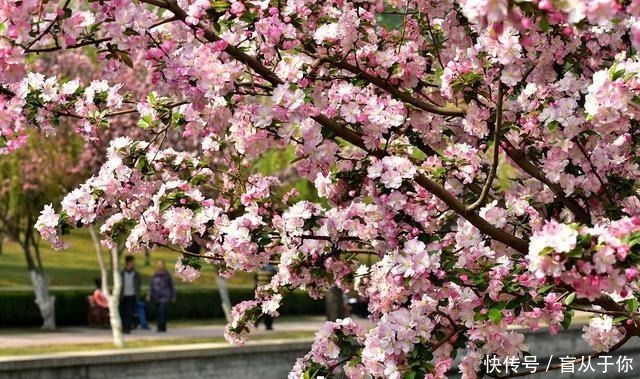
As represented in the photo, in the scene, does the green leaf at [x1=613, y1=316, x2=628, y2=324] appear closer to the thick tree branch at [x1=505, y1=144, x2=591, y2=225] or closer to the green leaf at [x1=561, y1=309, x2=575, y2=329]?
the green leaf at [x1=561, y1=309, x2=575, y2=329]

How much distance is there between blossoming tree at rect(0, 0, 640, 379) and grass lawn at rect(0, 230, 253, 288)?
27.1 metres

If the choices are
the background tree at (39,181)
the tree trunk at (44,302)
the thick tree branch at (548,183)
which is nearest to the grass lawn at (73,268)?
the background tree at (39,181)

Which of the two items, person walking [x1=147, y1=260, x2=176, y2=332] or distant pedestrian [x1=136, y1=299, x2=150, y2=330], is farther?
distant pedestrian [x1=136, y1=299, x2=150, y2=330]

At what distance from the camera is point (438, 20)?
284 inches

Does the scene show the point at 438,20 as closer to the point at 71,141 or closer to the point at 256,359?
the point at 256,359

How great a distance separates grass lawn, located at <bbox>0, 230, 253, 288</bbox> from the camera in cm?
3641

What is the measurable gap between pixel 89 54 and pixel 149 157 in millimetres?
18377

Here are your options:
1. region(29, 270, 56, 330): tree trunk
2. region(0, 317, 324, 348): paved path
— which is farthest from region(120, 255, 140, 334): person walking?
region(29, 270, 56, 330): tree trunk

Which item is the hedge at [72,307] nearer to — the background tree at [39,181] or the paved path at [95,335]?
the background tree at [39,181]

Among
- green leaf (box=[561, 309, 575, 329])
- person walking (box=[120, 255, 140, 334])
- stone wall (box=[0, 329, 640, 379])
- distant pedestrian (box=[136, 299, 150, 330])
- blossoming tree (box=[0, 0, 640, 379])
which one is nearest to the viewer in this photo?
blossoming tree (box=[0, 0, 640, 379])

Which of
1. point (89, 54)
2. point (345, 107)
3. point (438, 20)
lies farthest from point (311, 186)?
point (345, 107)

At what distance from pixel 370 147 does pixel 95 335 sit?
1735 centimetres

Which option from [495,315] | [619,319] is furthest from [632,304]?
[495,315]

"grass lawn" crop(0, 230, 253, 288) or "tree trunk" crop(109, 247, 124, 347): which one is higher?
"grass lawn" crop(0, 230, 253, 288)
